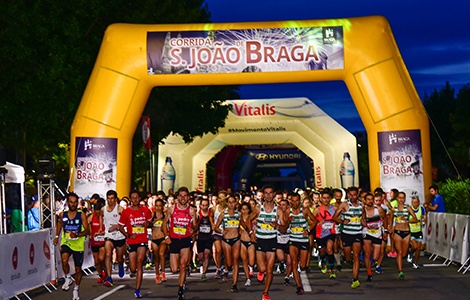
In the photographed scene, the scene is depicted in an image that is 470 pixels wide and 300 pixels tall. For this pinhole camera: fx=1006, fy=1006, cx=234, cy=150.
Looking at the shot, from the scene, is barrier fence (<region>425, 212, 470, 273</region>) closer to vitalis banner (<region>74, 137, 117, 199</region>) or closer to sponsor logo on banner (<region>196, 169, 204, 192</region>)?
vitalis banner (<region>74, 137, 117, 199</region>)

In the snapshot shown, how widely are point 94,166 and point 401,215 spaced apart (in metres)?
9.21

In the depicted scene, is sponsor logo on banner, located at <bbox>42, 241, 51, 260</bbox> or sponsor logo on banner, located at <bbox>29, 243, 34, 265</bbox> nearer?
sponsor logo on banner, located at <bbox>29, 243, 34, 265</bbox>

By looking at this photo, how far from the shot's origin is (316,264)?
928 inches

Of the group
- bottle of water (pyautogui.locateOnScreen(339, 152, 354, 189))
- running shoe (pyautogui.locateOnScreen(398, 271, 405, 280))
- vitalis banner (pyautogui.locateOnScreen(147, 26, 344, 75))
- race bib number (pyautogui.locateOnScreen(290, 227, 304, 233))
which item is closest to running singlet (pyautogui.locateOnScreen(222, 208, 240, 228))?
Answer: race bib number (pyautogui.locateOnScreen(290, 227, 304, 233))

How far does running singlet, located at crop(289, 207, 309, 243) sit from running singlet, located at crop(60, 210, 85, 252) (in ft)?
11.8

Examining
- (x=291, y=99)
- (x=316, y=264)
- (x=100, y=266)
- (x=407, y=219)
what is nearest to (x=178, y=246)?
(x=100, y=266)

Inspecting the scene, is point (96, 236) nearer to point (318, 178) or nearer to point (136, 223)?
point (136, 223)

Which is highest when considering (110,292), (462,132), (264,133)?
(462,132)

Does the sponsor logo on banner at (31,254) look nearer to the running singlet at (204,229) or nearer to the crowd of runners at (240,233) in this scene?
the crowd of runners at (240,233)

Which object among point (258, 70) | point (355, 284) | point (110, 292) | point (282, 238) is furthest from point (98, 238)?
point (258, 70)

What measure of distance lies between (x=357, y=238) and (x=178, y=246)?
3.74m

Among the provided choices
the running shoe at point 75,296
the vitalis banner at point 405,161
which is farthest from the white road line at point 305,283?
the vitalis banner at point 405,161

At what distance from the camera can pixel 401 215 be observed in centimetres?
1978

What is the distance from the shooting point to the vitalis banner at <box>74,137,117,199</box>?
25844 millimetres
